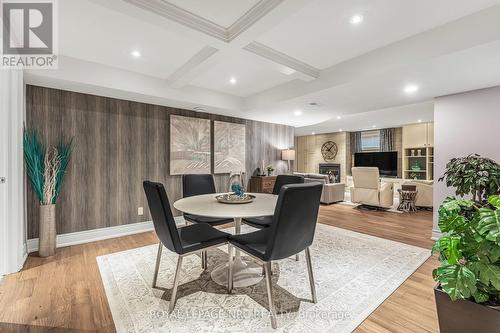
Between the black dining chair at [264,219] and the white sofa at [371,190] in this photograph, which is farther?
the white sofa at [371,190]

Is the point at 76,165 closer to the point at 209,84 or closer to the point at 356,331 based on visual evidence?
the point at 209,84

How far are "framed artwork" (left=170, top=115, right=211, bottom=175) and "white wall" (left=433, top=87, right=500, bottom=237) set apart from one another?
3763mm

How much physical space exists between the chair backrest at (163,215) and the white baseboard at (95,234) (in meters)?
2.20

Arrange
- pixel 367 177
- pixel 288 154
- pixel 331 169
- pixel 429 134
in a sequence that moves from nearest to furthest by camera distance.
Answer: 1. pixel 367 177
2. pixel 288 154
3. pixel 429 134
4. pixel 331 169

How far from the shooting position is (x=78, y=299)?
1.90 m

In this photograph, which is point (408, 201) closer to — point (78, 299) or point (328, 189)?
point (328, 189)

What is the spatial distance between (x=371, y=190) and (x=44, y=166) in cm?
594

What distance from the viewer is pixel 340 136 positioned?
8898 millimetres

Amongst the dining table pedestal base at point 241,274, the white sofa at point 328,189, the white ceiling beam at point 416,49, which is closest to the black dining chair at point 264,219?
the dining table pedestal base at point 241,274

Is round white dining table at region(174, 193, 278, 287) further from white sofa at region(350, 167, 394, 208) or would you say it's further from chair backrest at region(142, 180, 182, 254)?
white sofa at region(350, 167, 394, 208)

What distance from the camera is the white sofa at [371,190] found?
5.19 m

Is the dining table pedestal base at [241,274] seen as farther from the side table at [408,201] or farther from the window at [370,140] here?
the window at [370,140]

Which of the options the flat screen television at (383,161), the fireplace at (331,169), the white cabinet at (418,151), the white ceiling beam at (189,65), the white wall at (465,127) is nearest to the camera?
the white ceiling beam at (189,65)

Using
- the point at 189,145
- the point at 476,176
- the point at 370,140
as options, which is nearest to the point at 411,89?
the point at 476,176
